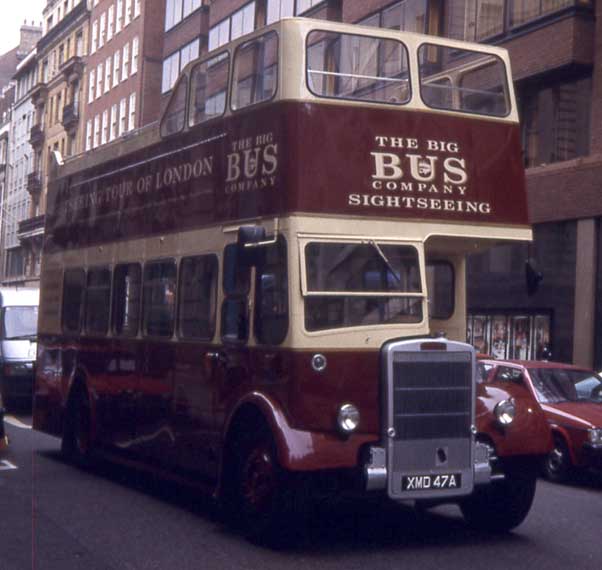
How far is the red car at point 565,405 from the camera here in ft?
50.0

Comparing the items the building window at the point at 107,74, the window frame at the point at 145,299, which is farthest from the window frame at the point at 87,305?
the building window at the point at 107,74

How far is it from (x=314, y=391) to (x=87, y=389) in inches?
234

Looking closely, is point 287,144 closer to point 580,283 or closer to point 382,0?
point 580,283

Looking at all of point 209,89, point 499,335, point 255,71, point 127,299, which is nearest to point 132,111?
point 499,335

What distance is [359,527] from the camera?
1120 cm

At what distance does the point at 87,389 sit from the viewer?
15.0m

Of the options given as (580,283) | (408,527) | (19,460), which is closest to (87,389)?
(19,460)

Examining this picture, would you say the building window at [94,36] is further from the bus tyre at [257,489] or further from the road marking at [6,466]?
the bus tyre at [257,489]

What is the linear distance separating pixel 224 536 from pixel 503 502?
234cm

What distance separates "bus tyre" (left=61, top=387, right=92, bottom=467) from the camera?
49.4 ft

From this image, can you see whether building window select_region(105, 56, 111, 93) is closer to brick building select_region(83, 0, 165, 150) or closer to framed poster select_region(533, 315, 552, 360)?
brick building select_region(83, 0, 165, 150)

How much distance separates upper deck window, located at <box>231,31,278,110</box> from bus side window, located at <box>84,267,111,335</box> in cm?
409

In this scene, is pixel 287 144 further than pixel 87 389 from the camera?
No

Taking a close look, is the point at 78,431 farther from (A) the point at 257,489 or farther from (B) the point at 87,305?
(A) the point at 257,489
